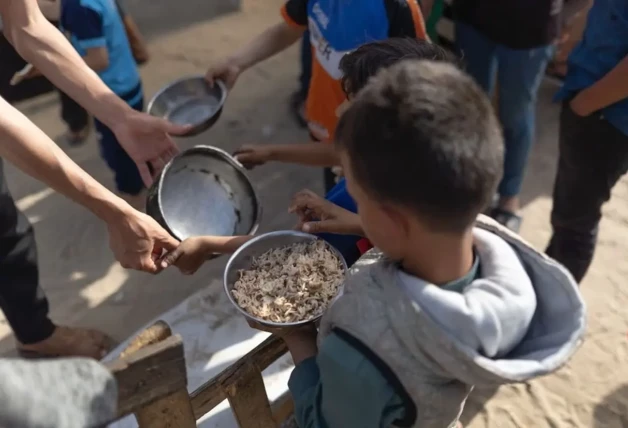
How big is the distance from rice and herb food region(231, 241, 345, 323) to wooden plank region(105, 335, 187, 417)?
16.1 inches

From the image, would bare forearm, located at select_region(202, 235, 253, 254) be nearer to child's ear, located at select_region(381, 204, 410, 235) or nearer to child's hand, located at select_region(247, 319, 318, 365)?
child's hand, located at select_region(247, 319, 318, 365)

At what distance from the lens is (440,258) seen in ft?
3.10

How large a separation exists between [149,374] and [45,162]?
0.68 m

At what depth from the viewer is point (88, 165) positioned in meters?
2.90

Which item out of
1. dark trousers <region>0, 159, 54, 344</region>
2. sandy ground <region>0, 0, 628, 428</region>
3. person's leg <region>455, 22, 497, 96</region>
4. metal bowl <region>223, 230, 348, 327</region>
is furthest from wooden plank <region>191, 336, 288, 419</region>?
person's leg <region>455, 22, 497, 96</region>

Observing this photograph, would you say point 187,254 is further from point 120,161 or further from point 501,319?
point 120,161

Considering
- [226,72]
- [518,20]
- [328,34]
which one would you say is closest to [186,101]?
[226,72]

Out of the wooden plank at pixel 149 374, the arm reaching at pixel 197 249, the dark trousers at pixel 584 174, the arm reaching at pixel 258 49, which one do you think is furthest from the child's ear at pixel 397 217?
the arm reaching at pixel 258 49

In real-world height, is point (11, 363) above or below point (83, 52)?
above

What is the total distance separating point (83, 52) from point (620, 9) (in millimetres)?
1663

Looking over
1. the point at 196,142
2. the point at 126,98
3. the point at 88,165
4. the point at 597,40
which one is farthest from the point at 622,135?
the point at 88,165

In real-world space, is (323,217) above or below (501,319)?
below

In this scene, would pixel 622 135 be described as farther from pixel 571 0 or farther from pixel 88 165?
pixel 88 165

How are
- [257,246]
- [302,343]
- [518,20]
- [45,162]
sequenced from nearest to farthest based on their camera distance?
[302,343] < [45,162] < [257,246] < [518,20]
